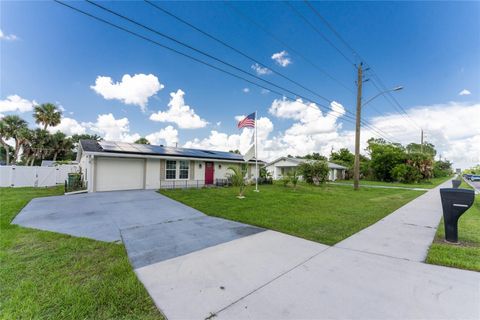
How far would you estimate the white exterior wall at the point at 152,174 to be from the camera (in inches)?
549

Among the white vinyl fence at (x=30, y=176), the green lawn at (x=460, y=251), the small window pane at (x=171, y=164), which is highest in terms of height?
the small window pane at (x=171, y=164)

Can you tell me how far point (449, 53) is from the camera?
1206 cm

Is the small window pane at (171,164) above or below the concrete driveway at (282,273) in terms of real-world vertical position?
above

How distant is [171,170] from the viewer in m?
15.3

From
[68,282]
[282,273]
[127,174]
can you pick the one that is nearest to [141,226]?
[68,282]

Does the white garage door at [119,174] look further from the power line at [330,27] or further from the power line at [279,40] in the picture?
the power line at [330,27]

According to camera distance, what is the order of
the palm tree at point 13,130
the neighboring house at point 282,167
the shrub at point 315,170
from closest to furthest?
the shrub at point 315,170 → the palm tree at point 13,130 → the neighboring house at point 282,167

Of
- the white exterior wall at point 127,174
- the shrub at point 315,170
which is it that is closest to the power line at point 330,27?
the shrub at point 315,170

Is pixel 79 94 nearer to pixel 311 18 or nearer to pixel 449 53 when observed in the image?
pixel 311 18

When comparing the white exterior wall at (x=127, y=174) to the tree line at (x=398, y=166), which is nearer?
the white exterior wall at (x=127, y=174)

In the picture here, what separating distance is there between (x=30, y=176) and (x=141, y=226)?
645 inches

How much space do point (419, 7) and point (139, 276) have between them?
1476 cm

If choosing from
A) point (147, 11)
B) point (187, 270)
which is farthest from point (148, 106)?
point (187, 270)

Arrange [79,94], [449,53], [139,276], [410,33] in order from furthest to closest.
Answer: [79,94]
[449,53]
[410,33]
[139,276]
